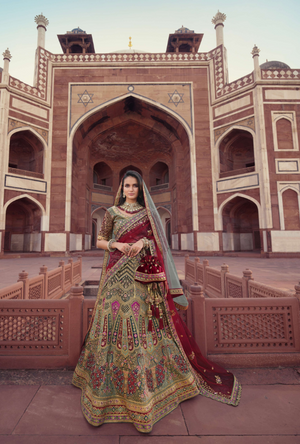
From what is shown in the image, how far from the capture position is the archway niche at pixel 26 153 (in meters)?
10.9

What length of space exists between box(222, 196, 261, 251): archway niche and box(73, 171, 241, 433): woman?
10.2 m

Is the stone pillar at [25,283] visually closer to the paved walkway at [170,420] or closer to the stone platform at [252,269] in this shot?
the stone platform at [252,269]

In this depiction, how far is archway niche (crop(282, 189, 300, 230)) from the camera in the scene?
31.3 ft

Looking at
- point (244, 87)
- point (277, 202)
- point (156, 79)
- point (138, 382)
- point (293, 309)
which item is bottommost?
point (138, 382)

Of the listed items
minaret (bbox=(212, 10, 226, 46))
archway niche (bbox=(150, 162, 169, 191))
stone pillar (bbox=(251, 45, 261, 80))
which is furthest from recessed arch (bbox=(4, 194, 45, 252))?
minaret (bbox=(212, 10, 226, 46))

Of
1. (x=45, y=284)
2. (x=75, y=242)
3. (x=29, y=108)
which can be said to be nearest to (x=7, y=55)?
(x=29, y=108)

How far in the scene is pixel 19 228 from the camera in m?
12.3

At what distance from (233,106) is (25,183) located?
10.1m

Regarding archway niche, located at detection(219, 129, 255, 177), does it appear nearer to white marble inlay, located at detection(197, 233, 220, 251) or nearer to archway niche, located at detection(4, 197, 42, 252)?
white marble inlay, located at detection(197, 233, 220, 251)

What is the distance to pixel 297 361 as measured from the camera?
1.82 meters

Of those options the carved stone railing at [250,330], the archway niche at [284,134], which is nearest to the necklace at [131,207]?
the carved stone railing at [250,330]

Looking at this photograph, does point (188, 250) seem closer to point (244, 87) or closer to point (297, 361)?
point (244, 87)

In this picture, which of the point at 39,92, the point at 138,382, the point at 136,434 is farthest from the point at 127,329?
the point at 39,92

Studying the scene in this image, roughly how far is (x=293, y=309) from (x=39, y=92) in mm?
13071
